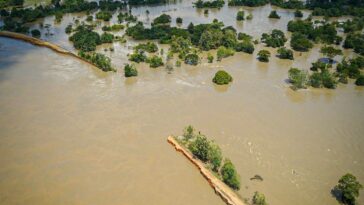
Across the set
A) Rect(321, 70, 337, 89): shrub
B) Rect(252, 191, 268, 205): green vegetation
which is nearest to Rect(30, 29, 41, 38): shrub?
Rect(321, 70, 337, 89): shrub

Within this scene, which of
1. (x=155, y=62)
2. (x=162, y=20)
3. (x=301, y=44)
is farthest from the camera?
(x=162, y=20)

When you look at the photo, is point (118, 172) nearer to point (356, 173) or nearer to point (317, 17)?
point (356, 173)

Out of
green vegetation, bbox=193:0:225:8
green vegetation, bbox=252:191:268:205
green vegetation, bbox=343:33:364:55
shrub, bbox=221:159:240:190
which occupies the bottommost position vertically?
green vegetation, bbox=252:191:268:205

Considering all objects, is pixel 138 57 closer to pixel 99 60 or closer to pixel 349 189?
pixel 99 60

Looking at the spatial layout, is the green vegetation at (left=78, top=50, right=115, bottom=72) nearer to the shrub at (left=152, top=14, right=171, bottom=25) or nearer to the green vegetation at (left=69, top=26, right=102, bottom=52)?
the green vegetation at (left=69, top=26, right=102, bottom=52)

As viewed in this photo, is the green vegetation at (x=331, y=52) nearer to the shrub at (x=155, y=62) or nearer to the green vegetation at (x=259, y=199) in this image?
the shrub at (x=155, y=62)

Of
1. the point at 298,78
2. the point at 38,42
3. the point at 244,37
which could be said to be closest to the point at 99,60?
the point at 38,42
